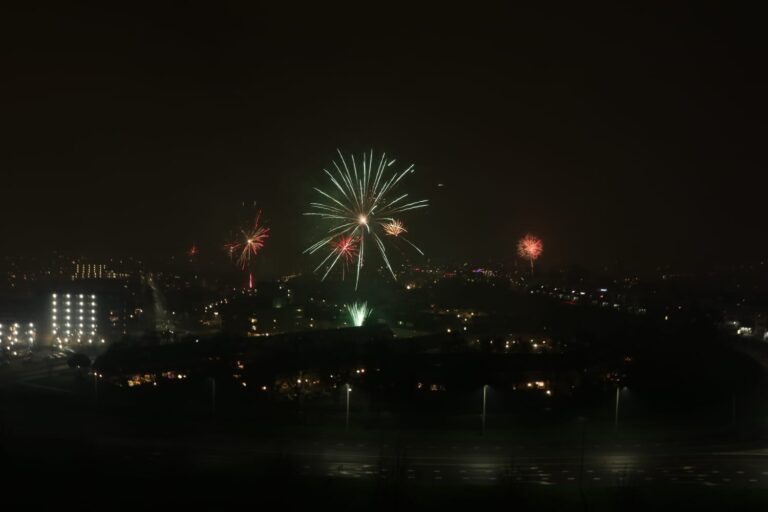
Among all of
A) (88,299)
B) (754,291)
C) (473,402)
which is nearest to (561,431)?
(473,402)

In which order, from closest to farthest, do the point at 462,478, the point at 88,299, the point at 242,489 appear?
1. the point at 242,489
2. the point at 462,478
3. the point at 88,299

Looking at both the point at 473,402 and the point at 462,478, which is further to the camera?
the point at 473,402

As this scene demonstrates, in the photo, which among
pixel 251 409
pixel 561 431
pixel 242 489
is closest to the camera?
pixel 242 489

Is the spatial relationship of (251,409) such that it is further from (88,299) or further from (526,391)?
(88,299)

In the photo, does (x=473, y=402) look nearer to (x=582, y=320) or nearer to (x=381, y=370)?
(x=381, y=370)

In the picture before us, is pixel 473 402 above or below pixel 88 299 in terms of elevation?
below

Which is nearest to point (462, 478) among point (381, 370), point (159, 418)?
point (159, 418)
